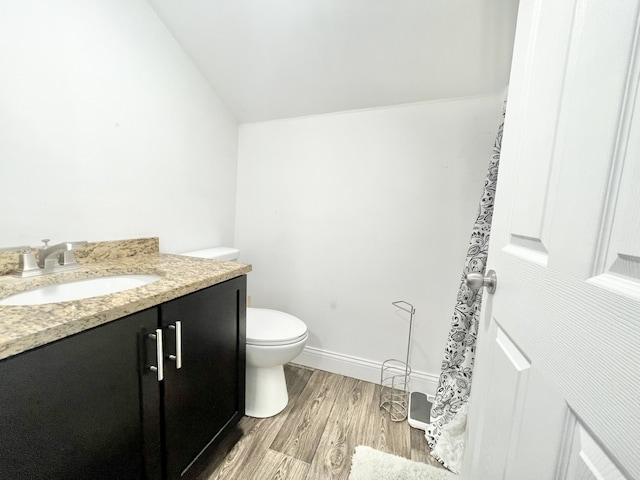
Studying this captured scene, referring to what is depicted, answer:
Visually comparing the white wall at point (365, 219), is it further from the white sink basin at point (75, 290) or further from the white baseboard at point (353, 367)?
the white sink basin at point (75, 290)

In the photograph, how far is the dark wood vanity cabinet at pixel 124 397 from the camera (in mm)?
511

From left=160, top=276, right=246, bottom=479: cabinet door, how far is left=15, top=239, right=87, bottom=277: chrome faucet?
512 millimetres

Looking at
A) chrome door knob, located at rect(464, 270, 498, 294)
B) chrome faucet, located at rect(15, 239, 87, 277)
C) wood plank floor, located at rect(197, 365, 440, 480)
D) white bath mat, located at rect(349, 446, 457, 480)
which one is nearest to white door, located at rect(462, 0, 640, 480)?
chrome door knob, located at rect(464, 270, 498, 294)

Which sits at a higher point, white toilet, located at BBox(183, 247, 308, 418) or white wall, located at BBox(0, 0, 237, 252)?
white wall, located at BBox(0, 0, 237, 252)

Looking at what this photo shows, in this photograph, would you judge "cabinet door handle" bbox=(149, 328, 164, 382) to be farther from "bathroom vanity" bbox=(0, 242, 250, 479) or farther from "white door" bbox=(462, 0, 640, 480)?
"white door" bbox=(462, 0, 640, 480)

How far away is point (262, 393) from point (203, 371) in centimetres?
54

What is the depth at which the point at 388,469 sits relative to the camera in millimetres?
1092

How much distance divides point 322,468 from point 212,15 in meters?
2.09

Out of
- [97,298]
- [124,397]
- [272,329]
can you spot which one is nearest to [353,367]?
[272,329]

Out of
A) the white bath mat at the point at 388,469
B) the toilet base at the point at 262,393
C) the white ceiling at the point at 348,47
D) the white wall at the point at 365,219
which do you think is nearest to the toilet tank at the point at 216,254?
the white wall at the point at 365,219

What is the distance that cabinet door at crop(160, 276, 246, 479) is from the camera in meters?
0.84

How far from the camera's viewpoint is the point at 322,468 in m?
1.10

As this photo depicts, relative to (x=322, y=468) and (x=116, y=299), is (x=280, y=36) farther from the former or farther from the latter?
(x=322, y=468)

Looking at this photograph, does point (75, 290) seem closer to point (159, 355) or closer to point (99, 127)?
point (159, 355)
